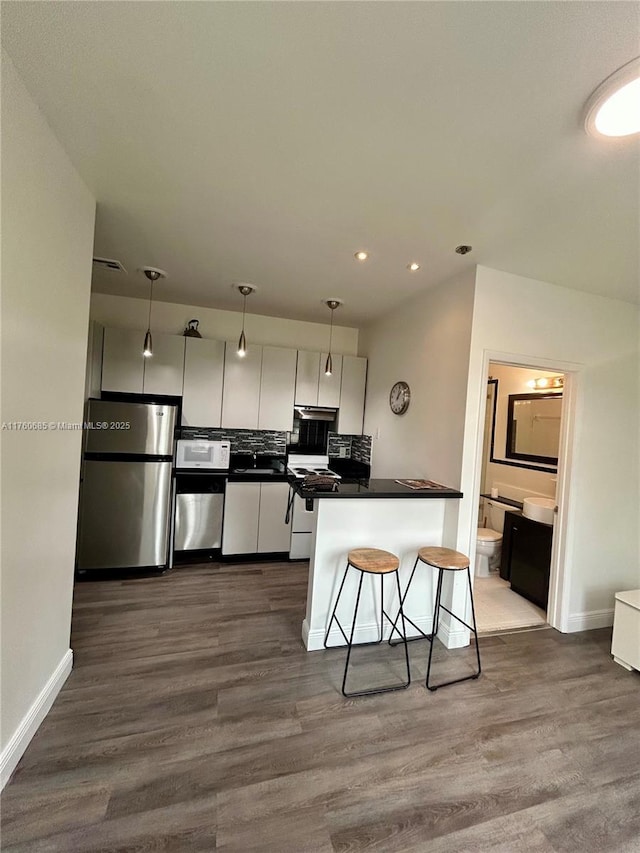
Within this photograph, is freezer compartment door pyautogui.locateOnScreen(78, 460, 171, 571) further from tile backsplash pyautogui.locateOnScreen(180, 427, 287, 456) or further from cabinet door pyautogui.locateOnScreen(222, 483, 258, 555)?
tile backsplash pyautogui.locateOnScreen(180, 427, 287, 456)

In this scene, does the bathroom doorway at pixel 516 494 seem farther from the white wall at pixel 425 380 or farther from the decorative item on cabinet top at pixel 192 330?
the decorative item on cabinet top at pixel 192 330

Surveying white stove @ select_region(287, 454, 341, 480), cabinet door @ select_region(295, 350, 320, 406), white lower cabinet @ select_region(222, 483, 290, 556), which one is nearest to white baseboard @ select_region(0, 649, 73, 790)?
white lower cabinet @ select_region(222, 483, 290, 556)

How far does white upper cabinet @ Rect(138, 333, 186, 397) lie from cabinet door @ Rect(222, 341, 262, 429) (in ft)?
1.51

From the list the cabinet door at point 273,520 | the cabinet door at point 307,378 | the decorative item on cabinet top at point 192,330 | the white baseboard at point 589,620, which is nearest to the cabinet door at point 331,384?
the cabinet door at point 307,378

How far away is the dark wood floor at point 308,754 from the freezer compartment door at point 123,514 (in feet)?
2.35

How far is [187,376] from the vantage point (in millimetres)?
3629

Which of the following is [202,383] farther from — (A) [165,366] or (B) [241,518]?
(B) [241,518]

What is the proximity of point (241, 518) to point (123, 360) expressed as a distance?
195cm

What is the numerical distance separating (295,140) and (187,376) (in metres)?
2.63

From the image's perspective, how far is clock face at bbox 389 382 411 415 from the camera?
10.4 ft

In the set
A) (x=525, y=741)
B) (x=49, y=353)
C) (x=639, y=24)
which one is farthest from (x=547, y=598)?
(x=49, y=353)

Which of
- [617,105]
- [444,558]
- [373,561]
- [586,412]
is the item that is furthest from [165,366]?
[586,412]

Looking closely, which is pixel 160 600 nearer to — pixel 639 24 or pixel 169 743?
pixel 169 743

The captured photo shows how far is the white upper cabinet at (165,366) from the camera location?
3.51m
